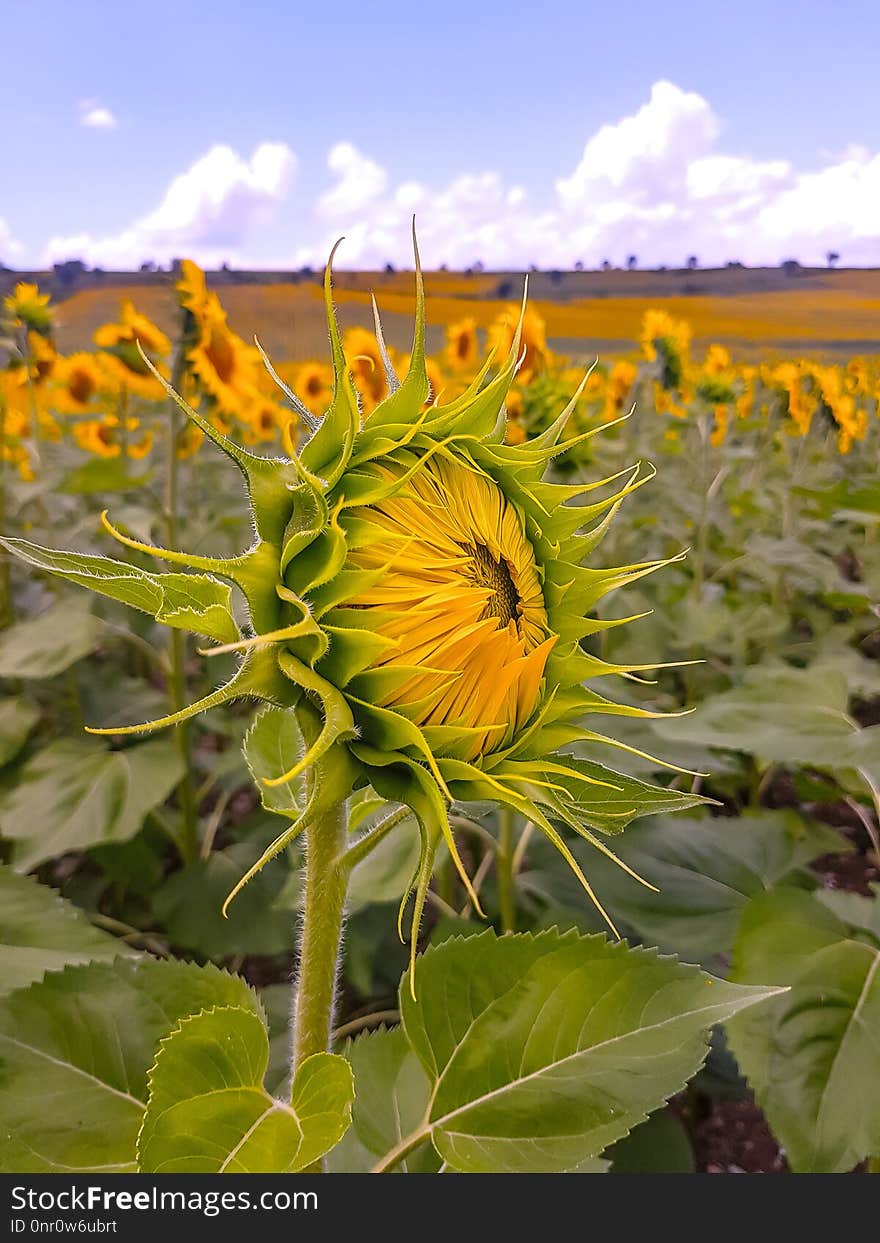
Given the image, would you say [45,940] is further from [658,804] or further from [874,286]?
[874,286]

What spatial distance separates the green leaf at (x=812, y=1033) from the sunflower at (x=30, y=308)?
294cm

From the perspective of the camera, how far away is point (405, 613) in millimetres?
667

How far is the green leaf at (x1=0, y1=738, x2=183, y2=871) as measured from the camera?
1.82 meters

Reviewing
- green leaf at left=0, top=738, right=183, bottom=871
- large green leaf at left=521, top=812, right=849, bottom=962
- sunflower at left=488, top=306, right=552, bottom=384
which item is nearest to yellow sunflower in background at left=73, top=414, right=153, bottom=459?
sunflower at left=488, top=306, right=552, bottom=384

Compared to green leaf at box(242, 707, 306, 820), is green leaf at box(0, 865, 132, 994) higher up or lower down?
lower down

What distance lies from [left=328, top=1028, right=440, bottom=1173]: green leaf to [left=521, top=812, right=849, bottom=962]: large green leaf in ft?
1.81

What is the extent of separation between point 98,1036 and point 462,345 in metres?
3.55

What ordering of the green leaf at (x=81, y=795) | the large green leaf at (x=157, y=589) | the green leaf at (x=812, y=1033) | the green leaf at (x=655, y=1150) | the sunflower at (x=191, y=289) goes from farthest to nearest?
the sunflower at (x=191, y=289) → the green leaf at (x=81, y=795) → the green leaf at (x=655, y=1150) → the green leaf at (x=812, y=1033) → the large green leaf at (x=157, y=589)

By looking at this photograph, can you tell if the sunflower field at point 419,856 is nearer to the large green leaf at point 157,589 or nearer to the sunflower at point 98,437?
the large green leaf at point 157,589

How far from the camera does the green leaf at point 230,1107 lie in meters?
0.69

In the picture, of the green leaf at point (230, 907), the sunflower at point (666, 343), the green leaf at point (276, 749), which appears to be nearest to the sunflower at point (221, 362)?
the green leaf at point (230, 907)

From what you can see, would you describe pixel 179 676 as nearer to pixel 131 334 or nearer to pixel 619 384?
pixel 131 334

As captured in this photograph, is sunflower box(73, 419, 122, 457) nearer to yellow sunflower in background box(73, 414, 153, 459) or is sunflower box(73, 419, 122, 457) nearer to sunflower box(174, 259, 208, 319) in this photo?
yellow sunflower in background box(73, 414, 153, 459)

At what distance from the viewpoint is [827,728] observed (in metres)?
1.51
